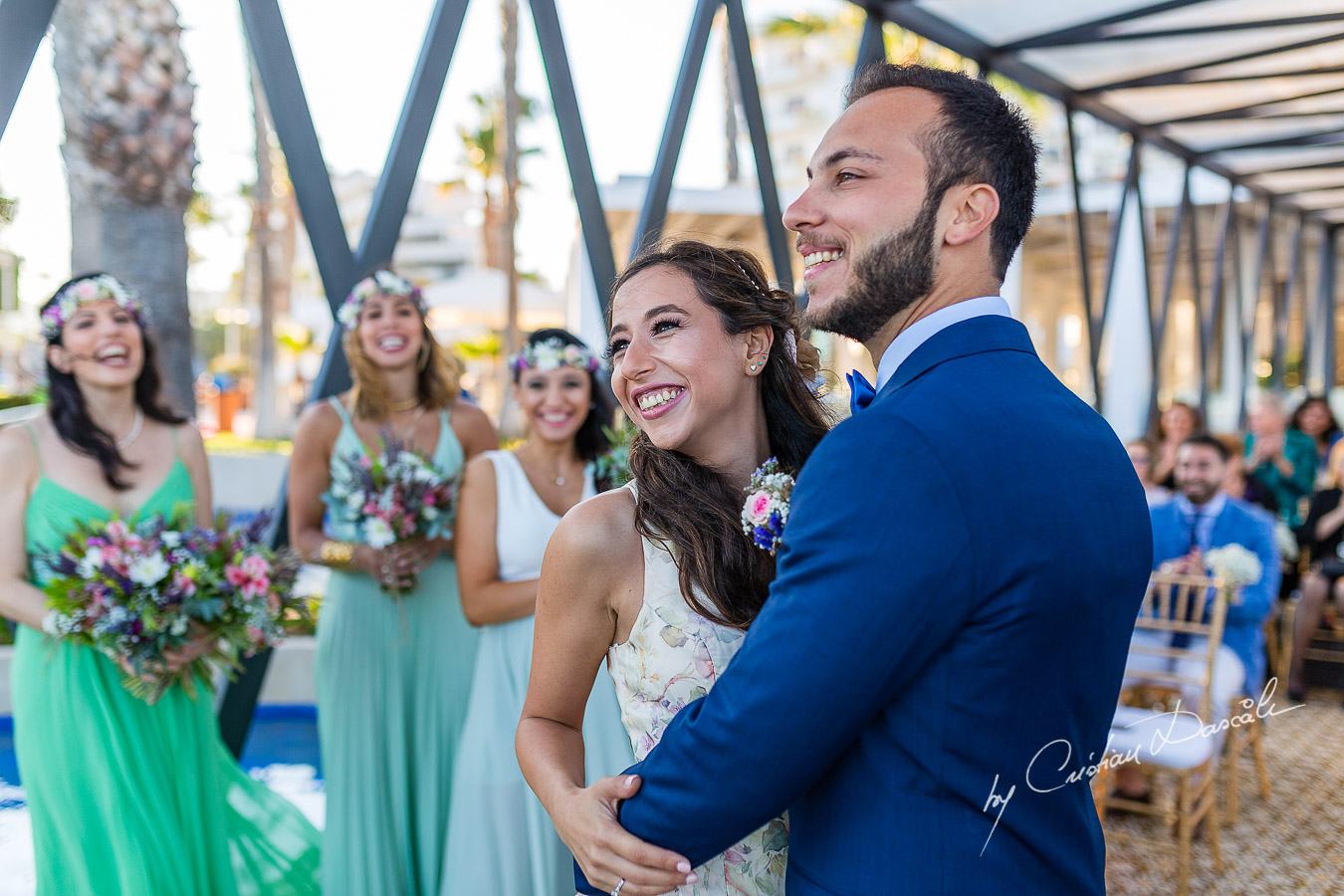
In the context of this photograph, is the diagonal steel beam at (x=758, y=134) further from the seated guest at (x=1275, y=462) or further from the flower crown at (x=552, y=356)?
the seated guest at (x=1275, y=462)

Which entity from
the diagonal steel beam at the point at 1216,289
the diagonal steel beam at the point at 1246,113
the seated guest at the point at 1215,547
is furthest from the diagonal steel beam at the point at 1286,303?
the seated guest at the point at 1215,547

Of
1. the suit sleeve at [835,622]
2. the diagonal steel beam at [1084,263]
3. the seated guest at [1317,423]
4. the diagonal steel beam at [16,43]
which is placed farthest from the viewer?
the seated guest at [1317,423]

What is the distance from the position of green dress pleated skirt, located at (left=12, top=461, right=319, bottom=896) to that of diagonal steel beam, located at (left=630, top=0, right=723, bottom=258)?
2.30 metres

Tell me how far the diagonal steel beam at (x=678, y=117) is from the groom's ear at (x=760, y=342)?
8.17 ft

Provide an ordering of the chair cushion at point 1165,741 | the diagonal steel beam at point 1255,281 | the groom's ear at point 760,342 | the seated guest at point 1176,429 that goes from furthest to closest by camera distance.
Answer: the diagonal steel beam at point 1255,281 < the seated guest at point 1176,429 < the chair cushion at point 1165,741 < the groom's ear at point 760,342

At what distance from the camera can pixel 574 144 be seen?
4.04m

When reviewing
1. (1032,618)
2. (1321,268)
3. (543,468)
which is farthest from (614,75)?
(1321,268)

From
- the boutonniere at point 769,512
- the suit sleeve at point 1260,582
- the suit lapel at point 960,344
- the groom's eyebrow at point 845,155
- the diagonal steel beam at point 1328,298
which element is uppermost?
the diagonal steel beam at point 1328,298

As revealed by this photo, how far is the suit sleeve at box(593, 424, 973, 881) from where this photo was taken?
1.07 meters

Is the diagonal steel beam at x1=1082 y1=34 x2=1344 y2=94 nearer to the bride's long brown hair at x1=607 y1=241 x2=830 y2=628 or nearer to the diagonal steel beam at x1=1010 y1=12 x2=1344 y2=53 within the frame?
the diagonal steel beam at x1=1010 y1=12 x2=1344 y2=53

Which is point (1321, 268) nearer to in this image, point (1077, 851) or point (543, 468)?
point (543, 468)

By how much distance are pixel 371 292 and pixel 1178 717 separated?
3.69 metres

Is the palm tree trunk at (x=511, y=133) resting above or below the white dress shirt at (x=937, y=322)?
above

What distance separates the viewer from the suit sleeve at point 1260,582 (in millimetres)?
4660
